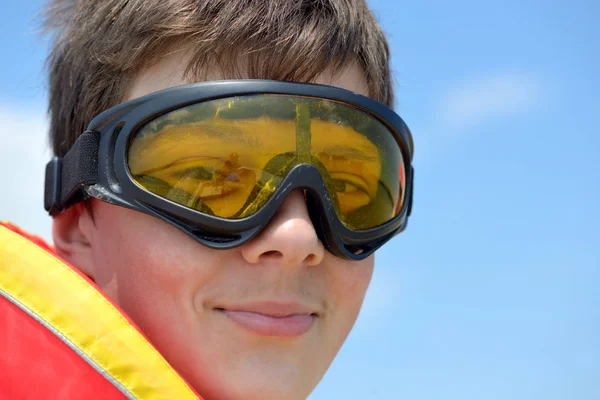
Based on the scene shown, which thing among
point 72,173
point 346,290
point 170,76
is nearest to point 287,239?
point 346,290

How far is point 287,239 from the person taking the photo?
187cm

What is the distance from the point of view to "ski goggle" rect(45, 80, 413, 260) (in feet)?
6.18

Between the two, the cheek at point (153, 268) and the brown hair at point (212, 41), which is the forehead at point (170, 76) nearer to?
the brown hair at point (212, 41)

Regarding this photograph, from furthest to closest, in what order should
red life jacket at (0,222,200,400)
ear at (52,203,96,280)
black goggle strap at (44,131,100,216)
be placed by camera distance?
ear at (52,203,96,280)
black goggle strap at (44,131,100,216)
red life jacket at (0,222,200,400)

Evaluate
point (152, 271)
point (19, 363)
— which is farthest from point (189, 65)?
point (19, 363)

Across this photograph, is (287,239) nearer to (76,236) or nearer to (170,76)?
(170,76)

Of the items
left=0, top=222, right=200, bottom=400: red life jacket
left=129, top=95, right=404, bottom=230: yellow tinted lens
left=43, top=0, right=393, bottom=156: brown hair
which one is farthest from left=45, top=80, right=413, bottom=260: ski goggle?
left=0, top=222, right=200, bottom=400: red life jacket

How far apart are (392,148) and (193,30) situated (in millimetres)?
723

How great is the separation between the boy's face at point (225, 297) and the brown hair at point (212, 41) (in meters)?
0.07

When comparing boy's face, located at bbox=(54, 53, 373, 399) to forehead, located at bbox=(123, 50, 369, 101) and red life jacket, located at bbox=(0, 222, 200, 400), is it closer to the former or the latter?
forehead, located at bbox=(123, 50, 369, 101)

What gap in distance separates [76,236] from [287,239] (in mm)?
773

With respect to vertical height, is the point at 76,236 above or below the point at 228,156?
below

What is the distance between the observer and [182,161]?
→ 74.5 inches

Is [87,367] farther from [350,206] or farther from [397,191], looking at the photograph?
[397,191]
